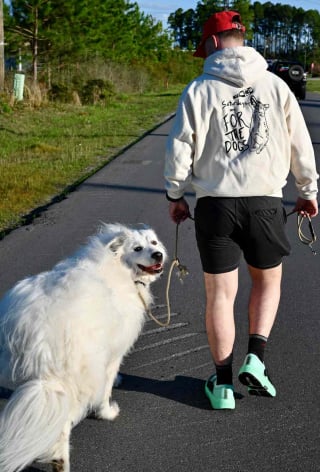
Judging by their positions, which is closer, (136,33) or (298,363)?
(298,363)

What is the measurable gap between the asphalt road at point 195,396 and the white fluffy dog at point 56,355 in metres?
0.28

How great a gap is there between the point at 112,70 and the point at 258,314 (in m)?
35.1

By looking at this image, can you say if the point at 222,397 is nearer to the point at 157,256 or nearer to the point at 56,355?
the point at 157,256

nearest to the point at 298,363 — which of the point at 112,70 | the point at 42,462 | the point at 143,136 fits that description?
the point at 42,462

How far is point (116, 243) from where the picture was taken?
4.03 m

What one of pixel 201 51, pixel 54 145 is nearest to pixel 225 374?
pixel 201 51

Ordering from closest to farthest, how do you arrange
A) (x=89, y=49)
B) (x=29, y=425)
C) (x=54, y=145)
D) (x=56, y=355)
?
(x=29, y=425) → (x=56, y=355) → (x=54, y=145) → (x=89, y=49)

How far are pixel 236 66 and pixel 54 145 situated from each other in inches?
484

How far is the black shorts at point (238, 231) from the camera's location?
3.76 metres

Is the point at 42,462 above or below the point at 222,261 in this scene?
below

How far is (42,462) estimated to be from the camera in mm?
3312

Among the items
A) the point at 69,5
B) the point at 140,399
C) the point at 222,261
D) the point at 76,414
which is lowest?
the point at 140,399

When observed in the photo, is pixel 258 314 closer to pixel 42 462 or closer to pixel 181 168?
pixel 181 168

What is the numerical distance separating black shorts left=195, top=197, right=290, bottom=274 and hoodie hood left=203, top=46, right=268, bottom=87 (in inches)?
26.7
